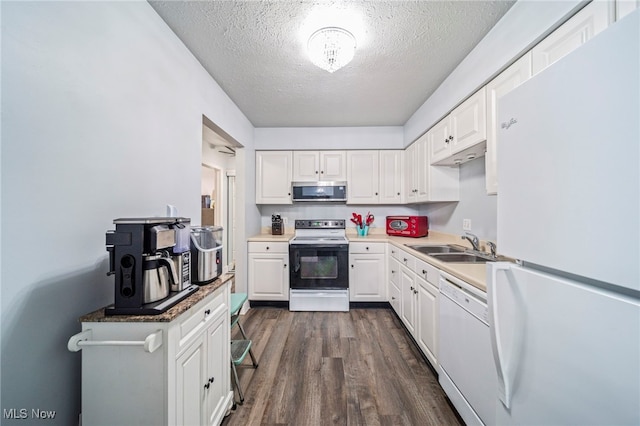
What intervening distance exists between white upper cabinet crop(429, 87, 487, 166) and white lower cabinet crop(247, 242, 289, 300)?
6.77ft

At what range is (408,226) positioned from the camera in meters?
3.11

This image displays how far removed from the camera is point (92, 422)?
0.88 metres

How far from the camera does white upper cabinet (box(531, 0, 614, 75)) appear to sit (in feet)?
3.06

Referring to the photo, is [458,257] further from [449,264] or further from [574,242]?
[574,242]

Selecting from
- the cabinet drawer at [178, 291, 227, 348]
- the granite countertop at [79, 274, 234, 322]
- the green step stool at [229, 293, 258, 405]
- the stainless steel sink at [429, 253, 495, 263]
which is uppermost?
the stainless steel sink at [429, 253, 495, 263]

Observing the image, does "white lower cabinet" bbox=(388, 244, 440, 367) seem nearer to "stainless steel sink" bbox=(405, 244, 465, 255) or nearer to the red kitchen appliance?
"stainless steel sink" bbox=(405, 244, 465, 255)

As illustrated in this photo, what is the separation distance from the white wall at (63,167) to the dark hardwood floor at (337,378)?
3.47ft

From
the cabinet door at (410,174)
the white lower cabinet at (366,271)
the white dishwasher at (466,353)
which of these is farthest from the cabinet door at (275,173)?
the white dishwasher at (466,353)

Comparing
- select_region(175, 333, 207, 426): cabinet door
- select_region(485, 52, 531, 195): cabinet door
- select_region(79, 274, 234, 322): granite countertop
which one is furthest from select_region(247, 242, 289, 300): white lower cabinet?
select_region(485, 52, 531, 195): cabinet door

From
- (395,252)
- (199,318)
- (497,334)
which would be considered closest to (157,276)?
(199,318)

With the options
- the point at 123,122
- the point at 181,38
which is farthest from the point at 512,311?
the point at 181,38

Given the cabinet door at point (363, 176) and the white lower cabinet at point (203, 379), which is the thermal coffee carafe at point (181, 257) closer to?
the white lower cabinet at point (203, 379)

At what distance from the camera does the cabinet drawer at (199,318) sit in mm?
994

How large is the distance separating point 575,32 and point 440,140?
1.25 metres
